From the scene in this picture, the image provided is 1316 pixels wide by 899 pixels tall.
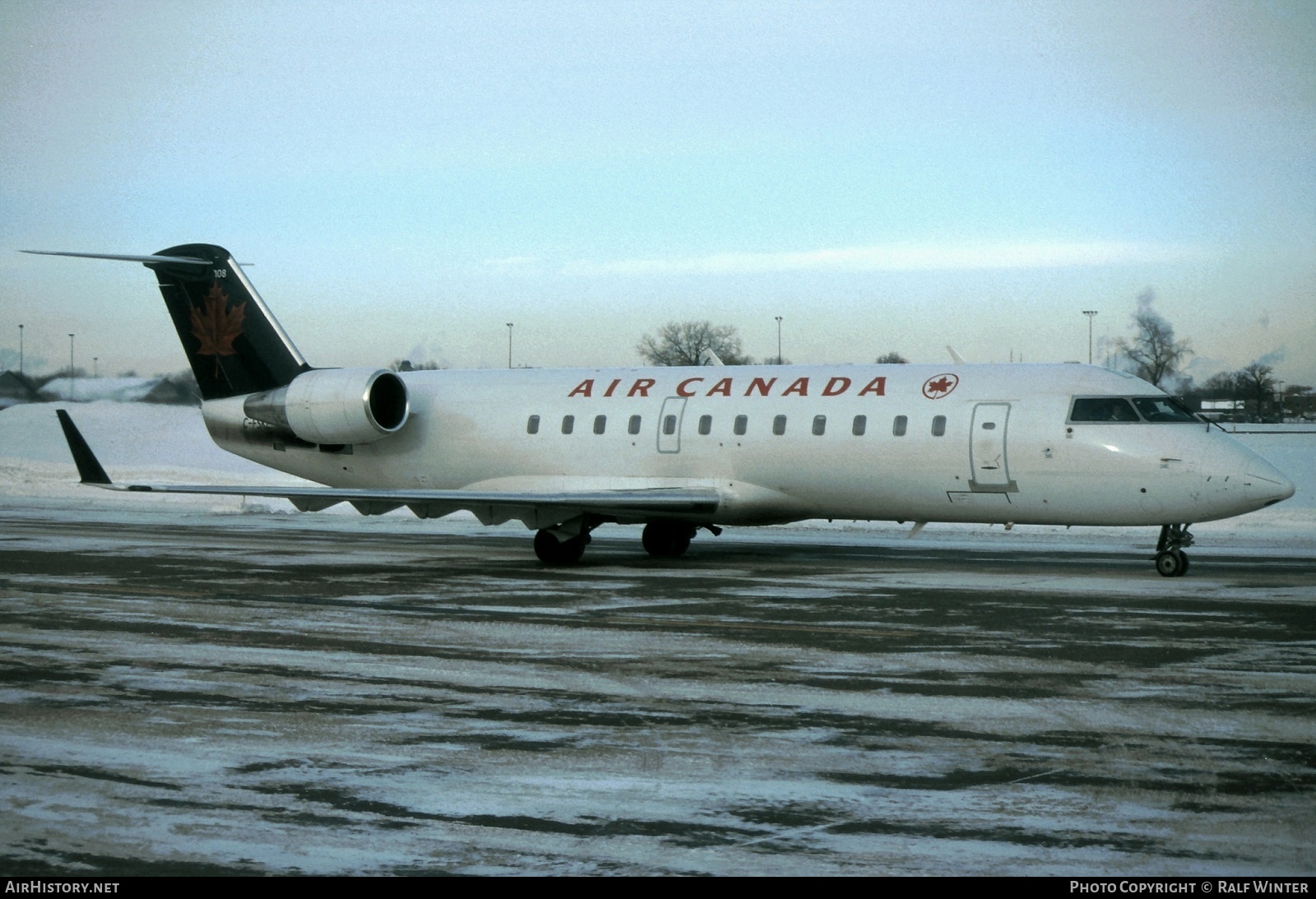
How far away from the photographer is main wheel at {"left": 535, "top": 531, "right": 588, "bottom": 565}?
19.9 meters

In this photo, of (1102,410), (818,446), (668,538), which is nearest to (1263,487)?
(1102,410)

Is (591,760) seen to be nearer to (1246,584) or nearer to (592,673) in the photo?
(592,673)

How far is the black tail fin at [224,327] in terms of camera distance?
23328mm

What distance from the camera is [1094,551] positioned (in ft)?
70.3

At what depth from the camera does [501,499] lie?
62.4ft

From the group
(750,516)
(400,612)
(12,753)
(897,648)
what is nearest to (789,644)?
(897,648)

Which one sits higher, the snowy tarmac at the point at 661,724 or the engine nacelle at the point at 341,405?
the engine nacelle at the point at 341,405

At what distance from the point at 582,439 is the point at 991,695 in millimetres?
12369

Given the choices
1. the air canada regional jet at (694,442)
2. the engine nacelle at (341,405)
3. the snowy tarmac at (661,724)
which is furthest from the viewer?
the engine nacelle at (341,405)

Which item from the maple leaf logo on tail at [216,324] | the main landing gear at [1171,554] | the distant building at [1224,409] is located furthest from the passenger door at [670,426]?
the distant building at [1224,409]

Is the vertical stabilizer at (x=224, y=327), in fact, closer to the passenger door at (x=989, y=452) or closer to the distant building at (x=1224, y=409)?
the passenger door at (x=989, y=452)

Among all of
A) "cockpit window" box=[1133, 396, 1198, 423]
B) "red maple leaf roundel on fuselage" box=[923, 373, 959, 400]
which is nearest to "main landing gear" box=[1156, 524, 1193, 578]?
"cockpit window" box=[1133, 396, 1198, 423]

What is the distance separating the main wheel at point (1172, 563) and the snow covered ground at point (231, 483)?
441 cm

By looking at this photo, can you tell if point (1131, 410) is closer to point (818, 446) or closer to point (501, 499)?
point (818, 446)
